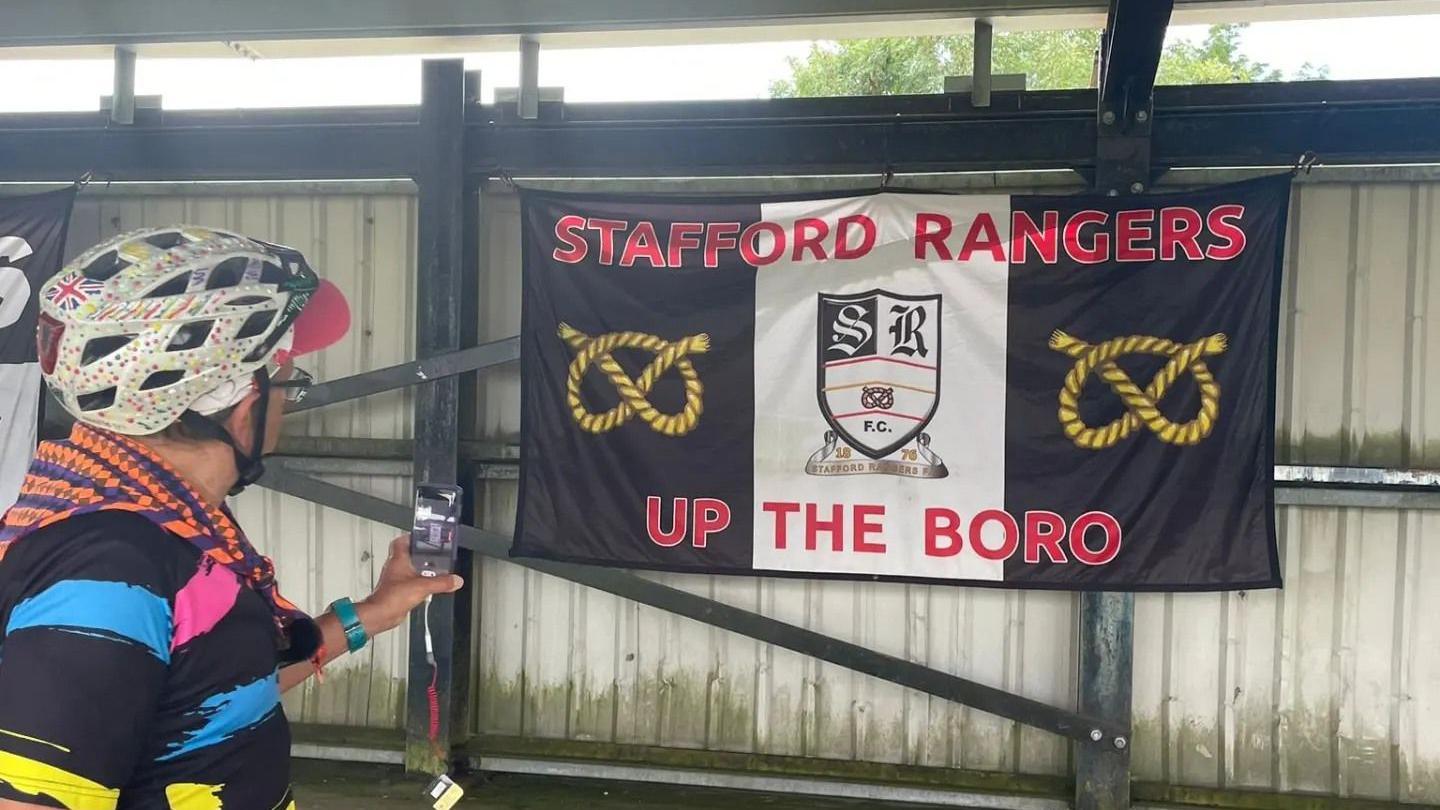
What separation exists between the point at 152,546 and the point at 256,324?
1.01ft

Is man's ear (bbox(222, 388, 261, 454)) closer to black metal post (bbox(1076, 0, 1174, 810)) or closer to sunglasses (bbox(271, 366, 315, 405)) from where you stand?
sunglasses (bbox(271, 366, 315, 405))

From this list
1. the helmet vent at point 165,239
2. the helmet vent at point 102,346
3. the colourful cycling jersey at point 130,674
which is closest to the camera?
the colourful cycling jersey at point 130,674

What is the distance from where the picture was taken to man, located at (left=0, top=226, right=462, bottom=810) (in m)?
0.95

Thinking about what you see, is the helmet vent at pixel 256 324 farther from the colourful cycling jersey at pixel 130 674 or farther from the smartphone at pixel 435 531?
the smartphone at pixel 435 531

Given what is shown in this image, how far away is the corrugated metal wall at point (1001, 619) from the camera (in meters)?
3.70

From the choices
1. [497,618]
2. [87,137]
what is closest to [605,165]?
[497,618]

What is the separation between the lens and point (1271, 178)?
11.1ft

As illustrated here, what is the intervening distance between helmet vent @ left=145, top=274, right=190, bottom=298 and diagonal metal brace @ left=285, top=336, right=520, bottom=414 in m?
2.74

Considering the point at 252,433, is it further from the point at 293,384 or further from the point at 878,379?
the point at 878,379

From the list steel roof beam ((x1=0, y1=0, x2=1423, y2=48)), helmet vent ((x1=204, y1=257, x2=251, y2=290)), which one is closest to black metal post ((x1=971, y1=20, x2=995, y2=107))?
steel roof beam ((x1=0, y1=0, x2=1423, y2=48))

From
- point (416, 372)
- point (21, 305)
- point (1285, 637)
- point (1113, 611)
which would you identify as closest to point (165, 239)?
point (416, 372)

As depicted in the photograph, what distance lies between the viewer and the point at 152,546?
3.50 feet

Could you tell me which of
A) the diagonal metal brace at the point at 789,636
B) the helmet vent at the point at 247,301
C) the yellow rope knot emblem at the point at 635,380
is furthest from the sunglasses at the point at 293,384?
the diagonal metal brace at the point at 789,636

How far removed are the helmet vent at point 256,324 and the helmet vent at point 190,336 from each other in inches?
1.5
